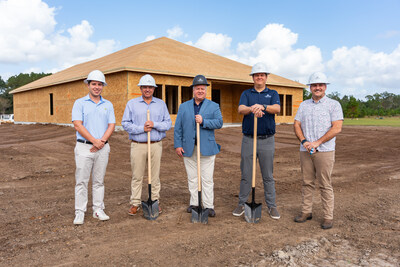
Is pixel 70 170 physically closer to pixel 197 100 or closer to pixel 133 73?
pixel 197 100

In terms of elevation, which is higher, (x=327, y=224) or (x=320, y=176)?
(x=320, y=176)

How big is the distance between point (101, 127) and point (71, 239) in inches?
59.3

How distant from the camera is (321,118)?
4.15m

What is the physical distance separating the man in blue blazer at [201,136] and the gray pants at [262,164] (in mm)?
453

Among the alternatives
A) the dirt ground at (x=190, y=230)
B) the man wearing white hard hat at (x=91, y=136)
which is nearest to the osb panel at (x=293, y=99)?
the dirt ground at (x=190, y=230)

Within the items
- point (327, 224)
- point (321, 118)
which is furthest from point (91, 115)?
point (327, 224)

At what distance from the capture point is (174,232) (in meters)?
4.00

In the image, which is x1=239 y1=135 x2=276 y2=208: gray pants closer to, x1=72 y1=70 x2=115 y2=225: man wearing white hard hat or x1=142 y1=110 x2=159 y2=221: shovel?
x1=142 y1=110 x2=159 y2=221: shovel

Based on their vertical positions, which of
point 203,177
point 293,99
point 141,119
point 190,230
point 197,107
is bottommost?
point 190,230

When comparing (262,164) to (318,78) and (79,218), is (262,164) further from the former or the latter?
(79,218)

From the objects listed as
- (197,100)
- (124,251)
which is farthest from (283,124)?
(124,251)

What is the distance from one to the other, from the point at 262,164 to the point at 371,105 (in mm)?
89296

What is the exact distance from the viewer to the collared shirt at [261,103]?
174 inches

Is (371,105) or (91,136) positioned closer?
(91,136)
